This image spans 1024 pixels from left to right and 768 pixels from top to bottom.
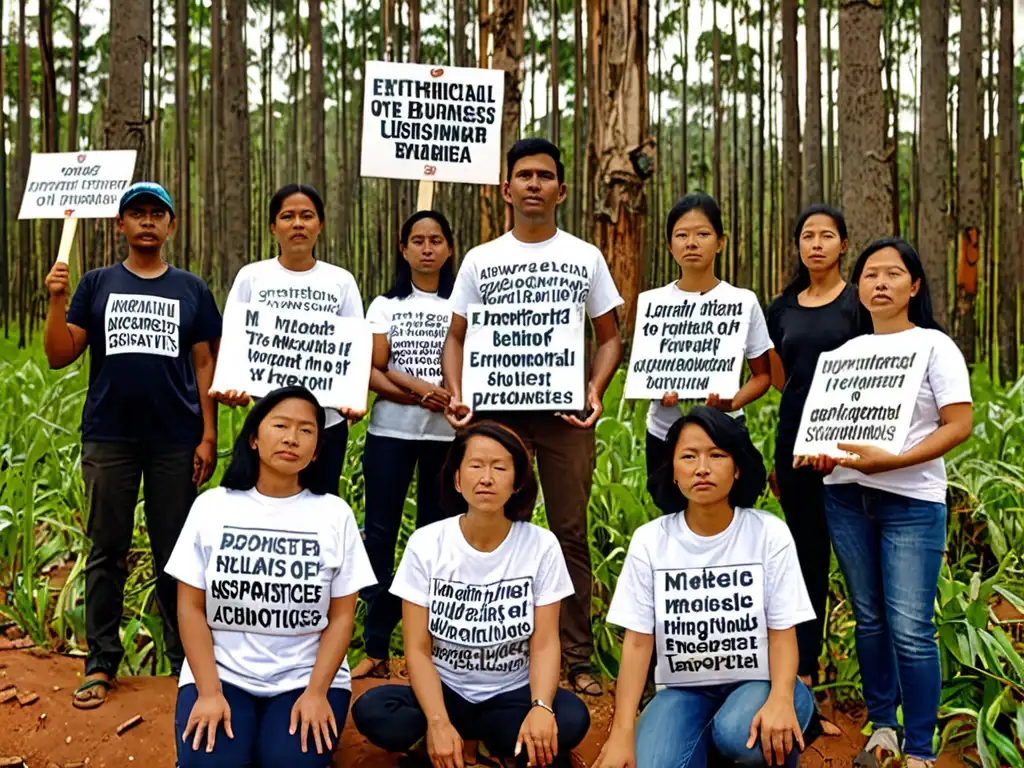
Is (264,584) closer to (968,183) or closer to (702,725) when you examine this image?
(702,725)

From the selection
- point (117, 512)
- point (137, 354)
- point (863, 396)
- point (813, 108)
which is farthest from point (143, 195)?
point (813, 108)

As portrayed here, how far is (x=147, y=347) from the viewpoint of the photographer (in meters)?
3.52

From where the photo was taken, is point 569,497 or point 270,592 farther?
point 569,497

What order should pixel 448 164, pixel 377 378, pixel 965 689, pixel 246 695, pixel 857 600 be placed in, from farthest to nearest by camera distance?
pixel 448 164
pixel 377 378
pixel 965 689
pixel 857 600
pixel 246 695

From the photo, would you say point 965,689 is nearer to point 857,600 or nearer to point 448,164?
point 857,600

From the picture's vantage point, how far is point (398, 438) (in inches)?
145

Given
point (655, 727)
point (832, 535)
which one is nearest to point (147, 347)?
point (655, 727)

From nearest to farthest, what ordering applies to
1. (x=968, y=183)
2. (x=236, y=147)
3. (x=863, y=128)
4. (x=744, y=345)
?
(x=744, y=345), (x=863, y=128), (x=968, y=183), (x=236, y=147)

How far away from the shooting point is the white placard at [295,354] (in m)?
3.50

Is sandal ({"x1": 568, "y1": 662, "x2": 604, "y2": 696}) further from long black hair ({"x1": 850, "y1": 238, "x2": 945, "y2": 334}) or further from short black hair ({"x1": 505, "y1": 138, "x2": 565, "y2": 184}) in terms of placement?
A: short black hair ({"x1": 505, "y1": 138, "x2": 565, "y2": 184})

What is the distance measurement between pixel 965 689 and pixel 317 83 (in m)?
12.1

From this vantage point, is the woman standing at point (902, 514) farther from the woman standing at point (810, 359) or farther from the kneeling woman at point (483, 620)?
the kneeling woman at point (483, 620)

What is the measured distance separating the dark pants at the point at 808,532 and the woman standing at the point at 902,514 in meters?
0.25

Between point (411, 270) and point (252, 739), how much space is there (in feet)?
6.25
